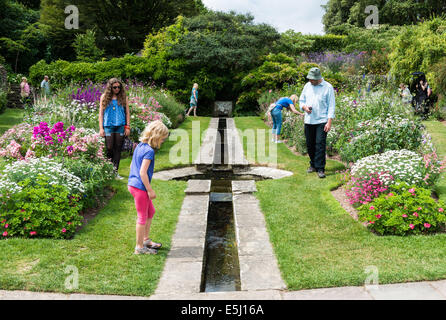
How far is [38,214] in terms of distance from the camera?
14.8ft

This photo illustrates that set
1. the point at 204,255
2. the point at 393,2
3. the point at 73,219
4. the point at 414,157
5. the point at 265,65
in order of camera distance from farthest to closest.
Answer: the point at 393,2, the point at 265,65, the point at 414,157, the point at 73,219, the point at 204,255

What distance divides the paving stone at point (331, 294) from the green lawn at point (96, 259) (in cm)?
121

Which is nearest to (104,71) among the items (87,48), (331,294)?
(87,48)

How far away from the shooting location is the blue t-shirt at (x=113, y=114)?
6.50 metres

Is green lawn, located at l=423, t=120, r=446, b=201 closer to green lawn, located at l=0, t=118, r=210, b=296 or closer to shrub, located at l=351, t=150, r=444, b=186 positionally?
shrub, located at l=351, t=150, r=444, b=186

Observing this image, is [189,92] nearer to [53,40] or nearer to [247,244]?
[53,40]

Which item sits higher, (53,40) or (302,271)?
(53,40)

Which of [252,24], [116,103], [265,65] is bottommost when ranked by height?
[116,103]

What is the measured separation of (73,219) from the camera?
4.79 meters

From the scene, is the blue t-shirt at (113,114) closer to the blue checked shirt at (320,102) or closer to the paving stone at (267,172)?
the paving stone at (267,172)

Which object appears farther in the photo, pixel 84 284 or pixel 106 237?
pixel 106 237

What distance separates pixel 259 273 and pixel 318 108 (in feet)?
12.9
